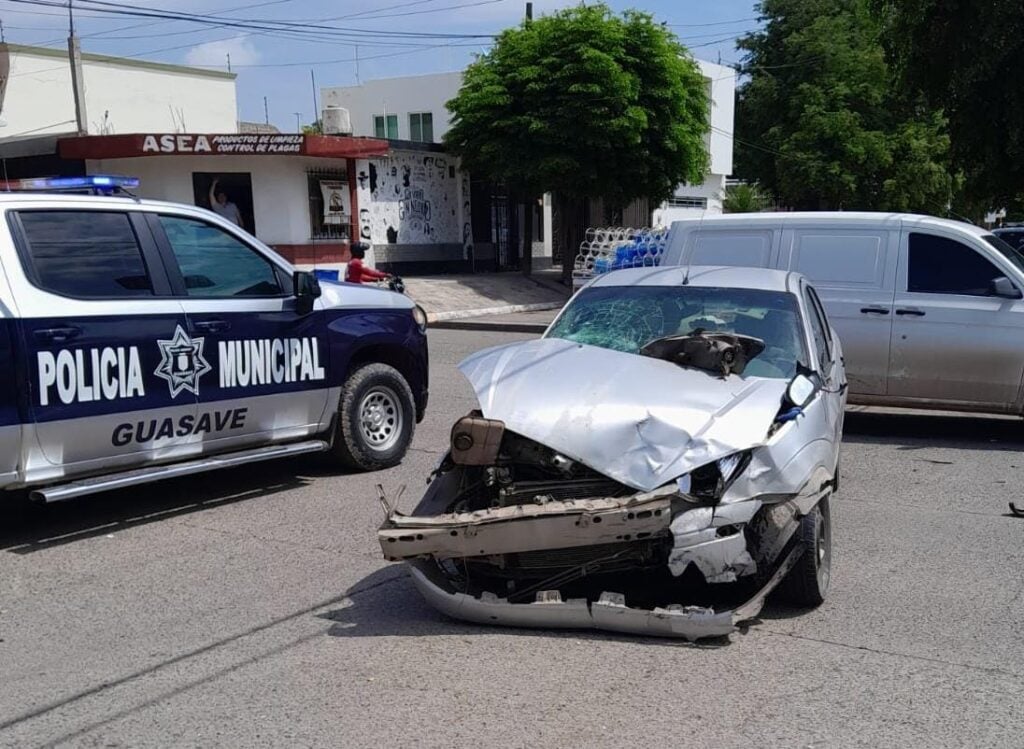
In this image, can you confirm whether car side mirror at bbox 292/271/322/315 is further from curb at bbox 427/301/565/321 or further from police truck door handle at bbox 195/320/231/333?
curb at bbox 427/301/565/321

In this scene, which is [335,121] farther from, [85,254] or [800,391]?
[800,391]

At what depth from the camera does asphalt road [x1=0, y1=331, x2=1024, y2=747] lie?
3.94m

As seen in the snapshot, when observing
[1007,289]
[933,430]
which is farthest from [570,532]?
[933,430]

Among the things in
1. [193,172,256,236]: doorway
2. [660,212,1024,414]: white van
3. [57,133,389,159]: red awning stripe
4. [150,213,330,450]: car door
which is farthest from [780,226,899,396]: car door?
[193,172,256,236]: doorway

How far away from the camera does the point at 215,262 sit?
7.23 m

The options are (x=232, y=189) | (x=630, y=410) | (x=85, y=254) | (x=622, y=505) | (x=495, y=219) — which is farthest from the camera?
(x=495, y=219)

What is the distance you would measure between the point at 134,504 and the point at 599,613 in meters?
4.20

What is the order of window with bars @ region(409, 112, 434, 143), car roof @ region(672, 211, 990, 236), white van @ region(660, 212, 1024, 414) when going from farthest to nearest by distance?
window with bars @ region(409, 112, 434, 143), car roof @ region(672, 211, 990, 236), white van @ region(660, 212, 1024, 414)

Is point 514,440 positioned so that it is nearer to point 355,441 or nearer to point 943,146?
point 355,441

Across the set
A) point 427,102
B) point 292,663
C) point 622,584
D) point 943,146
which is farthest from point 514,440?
point 427,102

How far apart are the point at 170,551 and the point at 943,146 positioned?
38617mm

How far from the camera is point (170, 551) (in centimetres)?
628

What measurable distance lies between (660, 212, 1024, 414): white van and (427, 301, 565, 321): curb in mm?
13335

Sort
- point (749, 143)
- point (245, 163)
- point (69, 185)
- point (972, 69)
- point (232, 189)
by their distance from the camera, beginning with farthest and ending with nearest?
point (749, 143) < point (232, 189) < point (245, 163) < point (972, 69) < point (69, 185)
